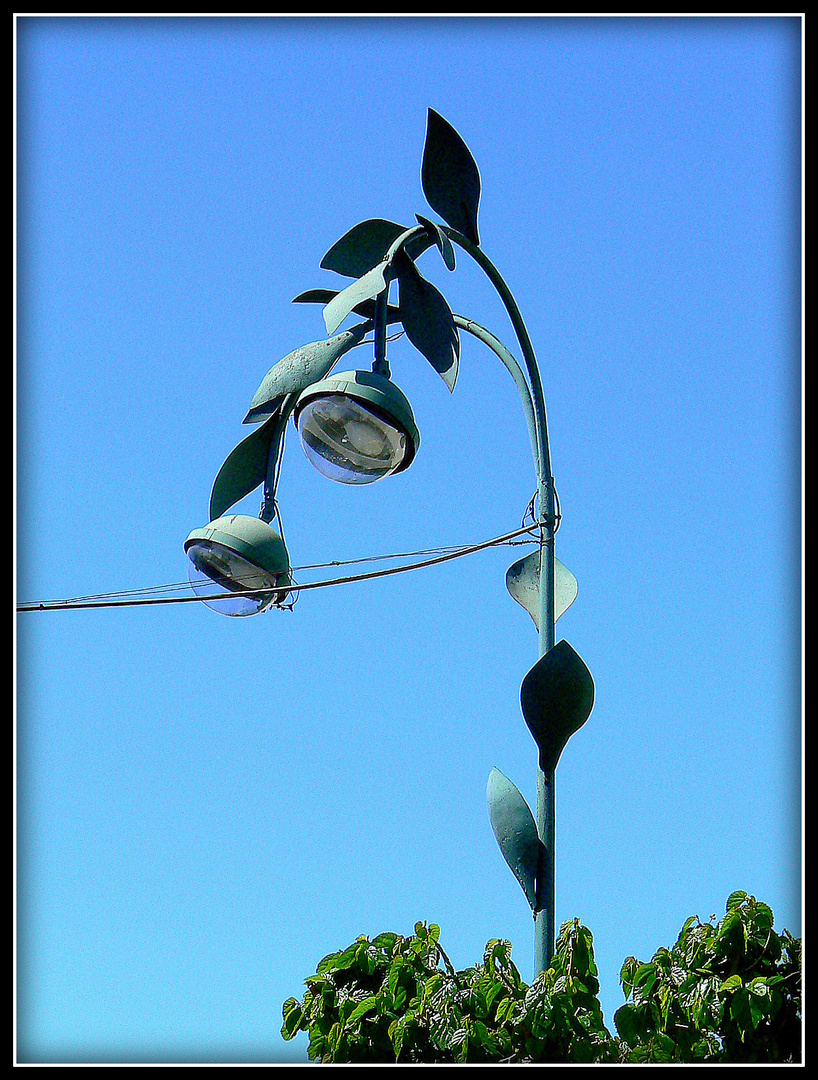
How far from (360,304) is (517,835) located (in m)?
1.85

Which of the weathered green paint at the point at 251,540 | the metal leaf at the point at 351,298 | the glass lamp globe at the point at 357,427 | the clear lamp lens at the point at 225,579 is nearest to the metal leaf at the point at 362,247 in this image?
the metal leaf at the point at 351,298

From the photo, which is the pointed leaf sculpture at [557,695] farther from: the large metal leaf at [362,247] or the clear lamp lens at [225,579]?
the large metal leaf at [362,247]

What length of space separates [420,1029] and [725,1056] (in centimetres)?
92

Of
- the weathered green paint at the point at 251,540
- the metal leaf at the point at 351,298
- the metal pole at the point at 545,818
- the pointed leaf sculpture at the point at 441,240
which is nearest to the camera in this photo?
the metal leaf at the point at 351,298

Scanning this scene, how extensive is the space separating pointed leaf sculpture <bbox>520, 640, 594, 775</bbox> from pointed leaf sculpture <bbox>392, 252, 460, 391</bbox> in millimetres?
1052

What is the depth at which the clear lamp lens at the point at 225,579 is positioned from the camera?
4.13 meters

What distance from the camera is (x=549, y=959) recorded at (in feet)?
12.3

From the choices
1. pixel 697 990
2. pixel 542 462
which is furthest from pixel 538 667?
pixel 697 990

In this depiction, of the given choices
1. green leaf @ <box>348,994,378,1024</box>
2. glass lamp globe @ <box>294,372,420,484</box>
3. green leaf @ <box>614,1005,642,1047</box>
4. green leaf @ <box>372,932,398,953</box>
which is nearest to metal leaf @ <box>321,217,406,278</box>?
glass lamp globe @ <box>294,372,420,484</box>

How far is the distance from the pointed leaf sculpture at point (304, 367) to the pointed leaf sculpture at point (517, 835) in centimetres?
147

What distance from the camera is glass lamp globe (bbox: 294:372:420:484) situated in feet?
12.4

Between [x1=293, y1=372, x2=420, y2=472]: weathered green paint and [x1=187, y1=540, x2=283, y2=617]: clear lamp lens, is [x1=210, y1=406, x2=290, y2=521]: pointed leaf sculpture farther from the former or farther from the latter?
[x1=293, y1=372, x2=420, y2=472]: weathered green paint

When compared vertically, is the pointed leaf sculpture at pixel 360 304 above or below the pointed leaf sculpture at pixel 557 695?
above
